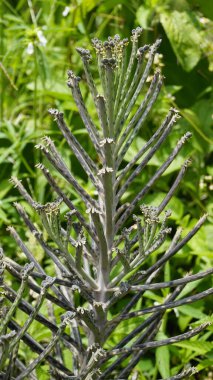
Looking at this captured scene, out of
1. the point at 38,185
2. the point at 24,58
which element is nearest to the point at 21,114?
the point at 24,58

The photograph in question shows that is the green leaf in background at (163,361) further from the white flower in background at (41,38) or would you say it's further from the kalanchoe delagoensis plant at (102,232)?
the white flower in background at (41,38)

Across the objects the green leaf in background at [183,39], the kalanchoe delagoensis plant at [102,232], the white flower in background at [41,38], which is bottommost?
the kalanchoe delagoensis plant at [102,232]

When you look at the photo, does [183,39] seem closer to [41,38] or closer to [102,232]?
[41,38]

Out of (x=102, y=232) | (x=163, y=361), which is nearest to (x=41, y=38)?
(x=163, y=361)

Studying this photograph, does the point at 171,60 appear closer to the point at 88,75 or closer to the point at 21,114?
the point at 21,114

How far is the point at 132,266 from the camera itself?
4.09 feet

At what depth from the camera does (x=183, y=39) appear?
2648 mm

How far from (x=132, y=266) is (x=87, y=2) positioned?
1740 millimetres

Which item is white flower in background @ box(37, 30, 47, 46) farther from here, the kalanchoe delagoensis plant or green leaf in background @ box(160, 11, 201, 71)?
the kalanchoe delagoensis plant

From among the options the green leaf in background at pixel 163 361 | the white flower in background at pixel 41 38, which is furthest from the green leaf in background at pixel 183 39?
the green leaf in background at pixel 163 361

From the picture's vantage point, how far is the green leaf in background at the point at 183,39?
264 cm

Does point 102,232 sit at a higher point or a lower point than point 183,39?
lower

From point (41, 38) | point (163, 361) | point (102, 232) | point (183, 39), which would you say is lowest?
point (163, 361)

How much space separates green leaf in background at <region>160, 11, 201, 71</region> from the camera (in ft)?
8.66
